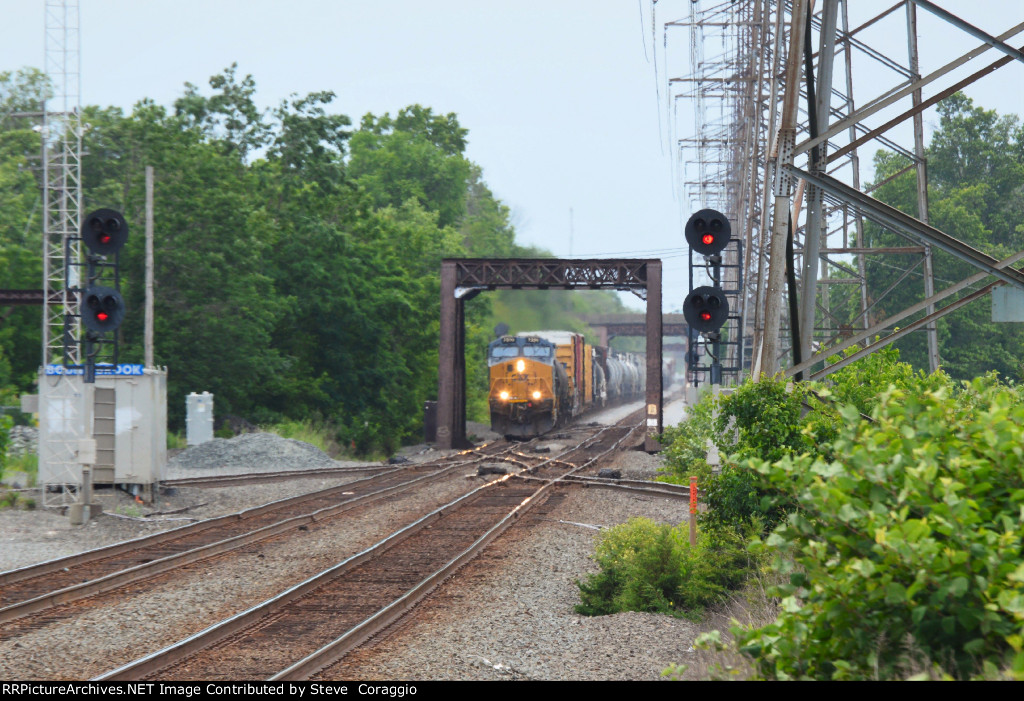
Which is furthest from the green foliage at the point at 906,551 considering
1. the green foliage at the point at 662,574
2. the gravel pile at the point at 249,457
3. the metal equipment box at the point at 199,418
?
the metal equipment box at the point at 199,418

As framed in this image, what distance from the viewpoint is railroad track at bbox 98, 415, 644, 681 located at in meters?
8.95

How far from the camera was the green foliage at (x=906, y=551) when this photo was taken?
15.2 ft

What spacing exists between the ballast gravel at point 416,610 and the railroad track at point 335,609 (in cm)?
29

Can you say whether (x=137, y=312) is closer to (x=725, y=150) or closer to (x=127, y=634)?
(x=127, y=634)

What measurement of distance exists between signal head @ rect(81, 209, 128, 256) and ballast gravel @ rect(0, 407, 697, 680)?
17.2 ft

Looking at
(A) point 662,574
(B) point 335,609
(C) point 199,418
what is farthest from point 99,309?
(C) point 199,418

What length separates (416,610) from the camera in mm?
11523

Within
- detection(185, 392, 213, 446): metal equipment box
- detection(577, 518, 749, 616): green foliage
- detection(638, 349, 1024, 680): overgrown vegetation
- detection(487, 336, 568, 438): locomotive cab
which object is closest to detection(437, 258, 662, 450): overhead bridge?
detection(487, 336, 568, 438): locomotive cab

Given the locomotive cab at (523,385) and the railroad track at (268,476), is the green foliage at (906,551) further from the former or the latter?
the locomotive cab at (523,385)

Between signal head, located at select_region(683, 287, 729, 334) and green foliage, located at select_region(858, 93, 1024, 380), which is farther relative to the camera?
green foliage, located at select_region(858, 93, 1024, 380)

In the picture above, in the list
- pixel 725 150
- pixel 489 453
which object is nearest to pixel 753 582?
pixel 489 453

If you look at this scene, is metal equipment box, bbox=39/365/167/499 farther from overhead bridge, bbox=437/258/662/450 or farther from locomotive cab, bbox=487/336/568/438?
locomotive cab, bbox=487/336/568/438
